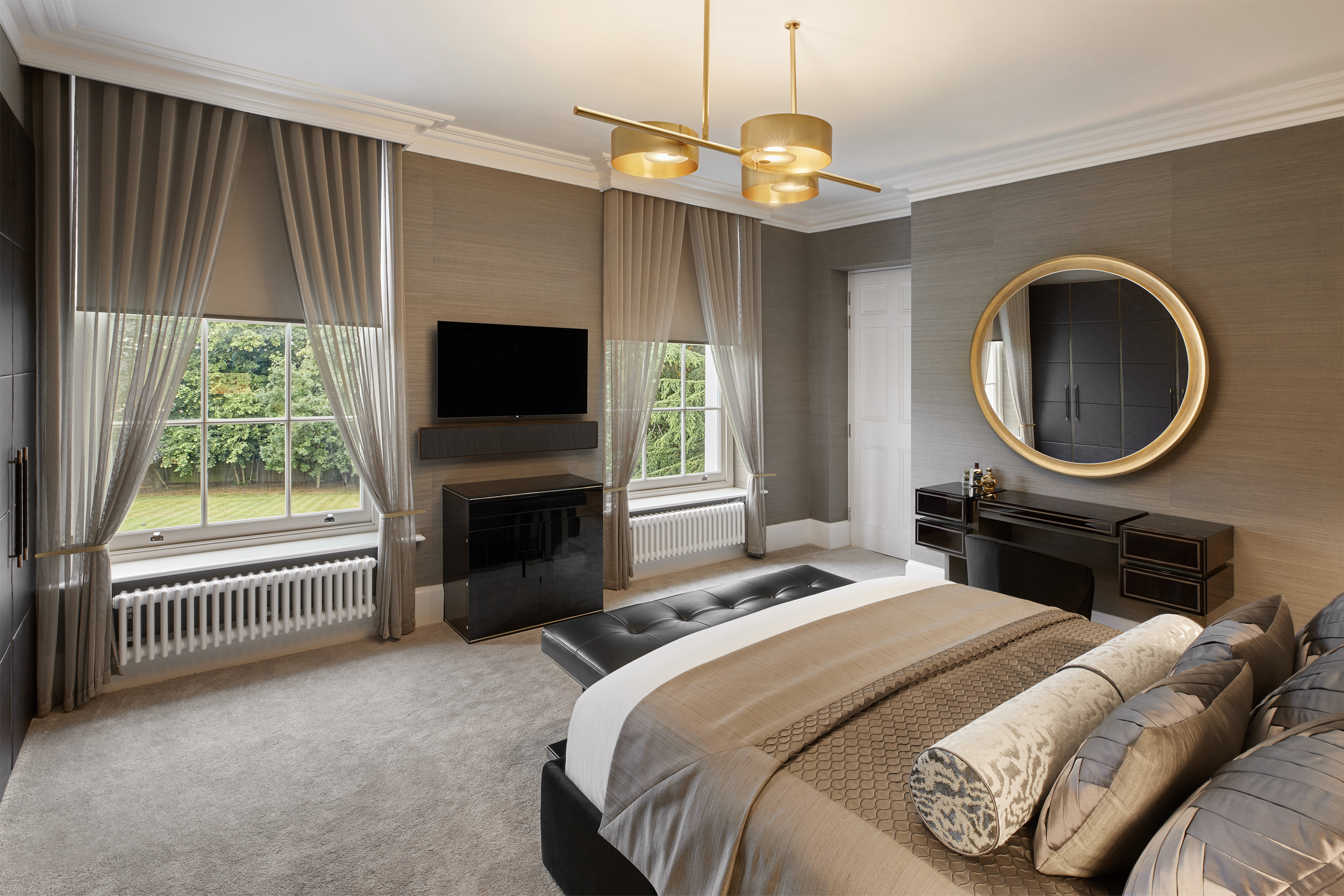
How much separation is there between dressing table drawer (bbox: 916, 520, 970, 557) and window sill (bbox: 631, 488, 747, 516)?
4.66 ft

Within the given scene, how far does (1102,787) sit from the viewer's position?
42.8 inches

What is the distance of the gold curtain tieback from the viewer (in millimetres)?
2799

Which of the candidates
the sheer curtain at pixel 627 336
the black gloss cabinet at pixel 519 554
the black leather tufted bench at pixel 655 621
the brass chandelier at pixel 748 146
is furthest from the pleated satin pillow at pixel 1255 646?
the sheer curtain at pixel 627 336

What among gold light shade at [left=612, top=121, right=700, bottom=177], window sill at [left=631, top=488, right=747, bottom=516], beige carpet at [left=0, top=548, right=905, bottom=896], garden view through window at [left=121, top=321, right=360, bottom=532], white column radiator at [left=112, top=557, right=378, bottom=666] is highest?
gold light shade at [left=612, top=121, right=700, bottom=177]

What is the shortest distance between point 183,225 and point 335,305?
0.67 metres

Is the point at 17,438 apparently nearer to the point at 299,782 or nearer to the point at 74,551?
the point at 74,551

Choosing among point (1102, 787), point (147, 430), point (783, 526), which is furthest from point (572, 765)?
point (783, 526)

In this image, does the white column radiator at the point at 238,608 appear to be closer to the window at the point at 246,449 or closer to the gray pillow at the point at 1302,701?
the window at the point at 246,449

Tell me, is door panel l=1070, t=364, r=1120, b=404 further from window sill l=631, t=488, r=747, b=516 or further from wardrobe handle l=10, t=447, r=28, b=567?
wardrobe handle l=10, t=447, r=28, b=567

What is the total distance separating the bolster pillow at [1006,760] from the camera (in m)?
1.15

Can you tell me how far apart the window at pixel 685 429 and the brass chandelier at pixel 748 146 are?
2454 mm

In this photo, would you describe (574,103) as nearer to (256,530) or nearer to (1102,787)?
(256,530)

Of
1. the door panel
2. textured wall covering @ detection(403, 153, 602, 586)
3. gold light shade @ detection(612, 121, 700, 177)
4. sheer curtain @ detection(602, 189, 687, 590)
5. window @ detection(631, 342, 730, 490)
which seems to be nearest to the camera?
gold light shade @ detection(612, 121, 700, 177)

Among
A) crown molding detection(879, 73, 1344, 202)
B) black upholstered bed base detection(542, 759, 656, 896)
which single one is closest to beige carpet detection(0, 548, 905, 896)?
black upholstered bed base detection(542, 759, 656, 896)
